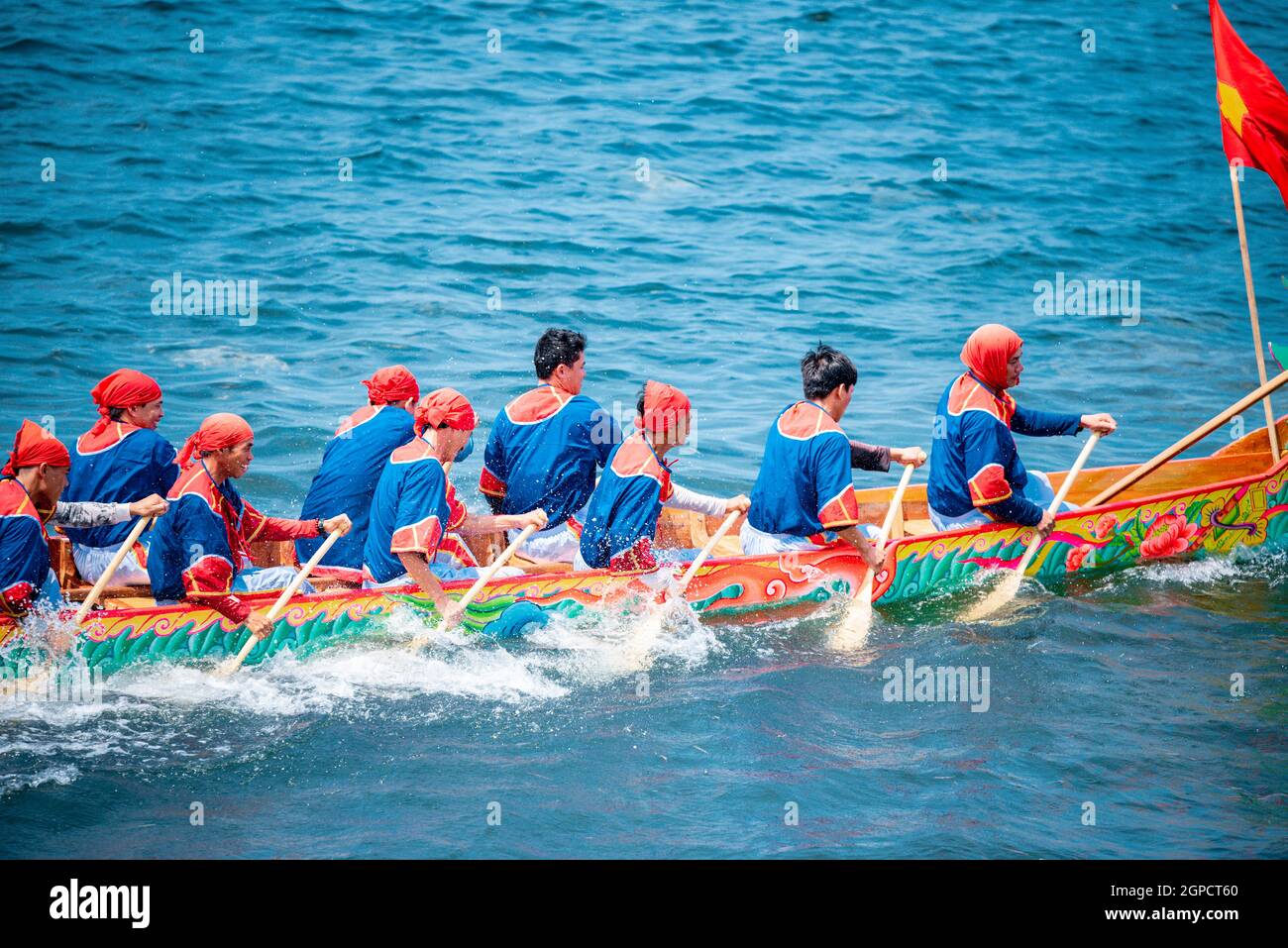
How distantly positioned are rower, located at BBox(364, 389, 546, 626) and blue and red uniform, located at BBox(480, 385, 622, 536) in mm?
547

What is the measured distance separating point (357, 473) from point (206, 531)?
1173 millimetres

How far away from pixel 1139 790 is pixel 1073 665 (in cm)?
155

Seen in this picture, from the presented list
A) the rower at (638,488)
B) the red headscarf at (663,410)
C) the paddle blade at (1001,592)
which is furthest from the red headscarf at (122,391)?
the paddle blade at (1001,592)

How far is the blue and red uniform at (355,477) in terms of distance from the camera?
8.16m

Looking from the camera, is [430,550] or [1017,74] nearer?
[430,550]

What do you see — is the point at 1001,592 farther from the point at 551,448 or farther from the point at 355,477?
the point at 355,477

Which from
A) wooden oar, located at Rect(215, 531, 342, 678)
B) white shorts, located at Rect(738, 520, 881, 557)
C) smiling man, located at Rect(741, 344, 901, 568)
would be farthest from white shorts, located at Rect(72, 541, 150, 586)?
smiling man, located at Rect(741, 344, 901, 568)

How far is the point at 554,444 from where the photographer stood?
330 inches

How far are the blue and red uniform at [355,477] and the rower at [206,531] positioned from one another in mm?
770

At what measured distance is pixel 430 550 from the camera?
733 cm

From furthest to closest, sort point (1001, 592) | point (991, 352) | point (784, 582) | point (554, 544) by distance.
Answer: point (1001, 592)
point (554, 544)
point (991, 352)
point (784, 582)

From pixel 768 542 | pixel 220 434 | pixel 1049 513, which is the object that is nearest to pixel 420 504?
pixel 220 434

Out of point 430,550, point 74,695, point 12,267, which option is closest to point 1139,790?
point 430,550
